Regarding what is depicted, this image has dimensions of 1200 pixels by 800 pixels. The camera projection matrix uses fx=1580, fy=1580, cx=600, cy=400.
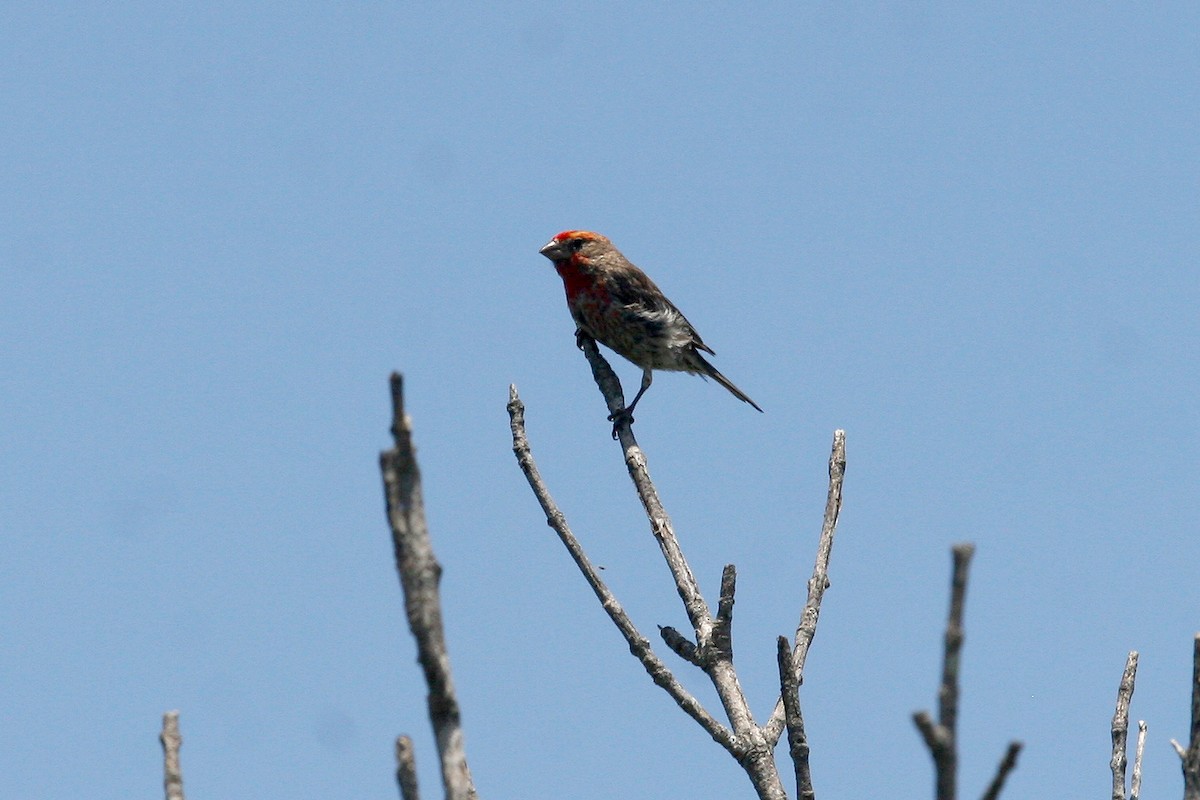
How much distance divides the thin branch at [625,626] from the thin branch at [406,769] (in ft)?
8.38

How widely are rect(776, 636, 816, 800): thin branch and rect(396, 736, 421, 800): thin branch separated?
1.91 metres

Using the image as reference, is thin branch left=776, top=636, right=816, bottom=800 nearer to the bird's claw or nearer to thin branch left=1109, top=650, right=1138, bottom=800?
thin branch left=1109, top=650, right=1138, bottom=800

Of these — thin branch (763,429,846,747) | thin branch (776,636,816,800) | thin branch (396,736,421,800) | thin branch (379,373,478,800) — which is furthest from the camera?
thin branch (763,429,846,747)

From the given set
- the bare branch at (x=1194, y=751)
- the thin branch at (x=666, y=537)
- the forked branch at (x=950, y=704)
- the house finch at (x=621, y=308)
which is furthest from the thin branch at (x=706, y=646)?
the house finch at (x=621, y=308)

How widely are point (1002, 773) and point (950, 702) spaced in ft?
0.56

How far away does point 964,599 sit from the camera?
172 centimetres

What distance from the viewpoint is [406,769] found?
2289mm

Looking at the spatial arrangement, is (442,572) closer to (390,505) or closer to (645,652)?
(390,505)

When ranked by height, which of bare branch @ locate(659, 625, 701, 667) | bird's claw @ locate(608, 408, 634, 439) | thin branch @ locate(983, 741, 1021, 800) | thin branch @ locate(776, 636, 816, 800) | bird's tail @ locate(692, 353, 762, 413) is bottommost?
thin branch @ locate(983, 741, 1021, 800)

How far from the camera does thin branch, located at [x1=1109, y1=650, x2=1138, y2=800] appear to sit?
162 inches

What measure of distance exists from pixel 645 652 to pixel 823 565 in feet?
2.27

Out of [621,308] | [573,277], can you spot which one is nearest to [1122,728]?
[621,308]

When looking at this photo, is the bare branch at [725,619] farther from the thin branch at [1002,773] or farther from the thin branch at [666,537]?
the thin branch at [1002,773]

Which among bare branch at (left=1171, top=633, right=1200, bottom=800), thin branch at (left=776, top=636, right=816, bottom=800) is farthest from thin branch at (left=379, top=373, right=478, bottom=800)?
thin branch at (left=776, top=636, right=816, bottom=800)
